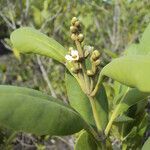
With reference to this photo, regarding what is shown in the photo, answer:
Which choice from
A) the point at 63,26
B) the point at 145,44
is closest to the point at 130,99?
the point at 145,44

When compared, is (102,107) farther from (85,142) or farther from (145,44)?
(145,44)

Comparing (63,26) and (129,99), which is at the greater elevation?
(129,99)

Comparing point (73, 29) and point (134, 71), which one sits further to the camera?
point (73, 29)

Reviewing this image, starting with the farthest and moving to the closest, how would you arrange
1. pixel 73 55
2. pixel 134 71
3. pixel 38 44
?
pixel 38 44, pixel 73 55, pixel 134 71

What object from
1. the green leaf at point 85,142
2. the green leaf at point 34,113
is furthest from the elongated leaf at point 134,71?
the green leaf at point 85,142

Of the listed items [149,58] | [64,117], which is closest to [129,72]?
[149,58]

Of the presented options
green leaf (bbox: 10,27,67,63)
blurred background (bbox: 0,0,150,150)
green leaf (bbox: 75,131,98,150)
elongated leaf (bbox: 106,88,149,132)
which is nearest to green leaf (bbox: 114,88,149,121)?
elongated leaf (bbox: 106,88,149,132)
